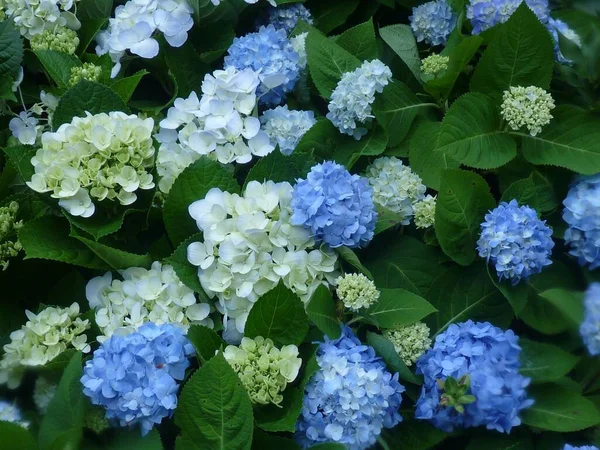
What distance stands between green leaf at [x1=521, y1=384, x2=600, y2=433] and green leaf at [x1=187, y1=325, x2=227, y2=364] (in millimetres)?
398

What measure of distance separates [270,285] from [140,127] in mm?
280

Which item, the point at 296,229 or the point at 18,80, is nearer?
the point at 296,229

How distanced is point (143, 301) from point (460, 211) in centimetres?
45

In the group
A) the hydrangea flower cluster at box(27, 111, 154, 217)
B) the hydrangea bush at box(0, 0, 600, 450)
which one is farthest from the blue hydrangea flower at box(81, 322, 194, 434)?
the hydrangea flower cluster at box(27, 111, 154, 217)

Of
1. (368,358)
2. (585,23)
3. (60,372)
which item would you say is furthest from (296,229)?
(585,23)

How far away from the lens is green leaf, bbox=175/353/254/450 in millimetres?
771

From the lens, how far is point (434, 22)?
1.19 meters

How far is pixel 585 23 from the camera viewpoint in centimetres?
100

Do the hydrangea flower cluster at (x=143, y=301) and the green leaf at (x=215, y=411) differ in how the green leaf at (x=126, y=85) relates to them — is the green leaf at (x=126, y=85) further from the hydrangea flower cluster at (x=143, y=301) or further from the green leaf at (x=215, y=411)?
the green leaf at (x=215, y=411)

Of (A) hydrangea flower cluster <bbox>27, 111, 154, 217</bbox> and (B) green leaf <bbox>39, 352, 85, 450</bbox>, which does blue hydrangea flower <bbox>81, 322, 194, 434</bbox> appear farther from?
(A) hydrangea flower cluster <bbox>27, 111, 154, 217</bbox>

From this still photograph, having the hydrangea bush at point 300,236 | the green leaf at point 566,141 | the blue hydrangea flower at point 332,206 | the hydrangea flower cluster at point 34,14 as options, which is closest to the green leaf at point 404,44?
the hydrangea bush at point 300,236

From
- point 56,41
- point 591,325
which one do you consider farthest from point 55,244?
point 591,325

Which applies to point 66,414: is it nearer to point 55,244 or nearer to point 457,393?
point 55,244

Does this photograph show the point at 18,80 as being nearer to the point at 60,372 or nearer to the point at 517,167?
the point at 60,372
